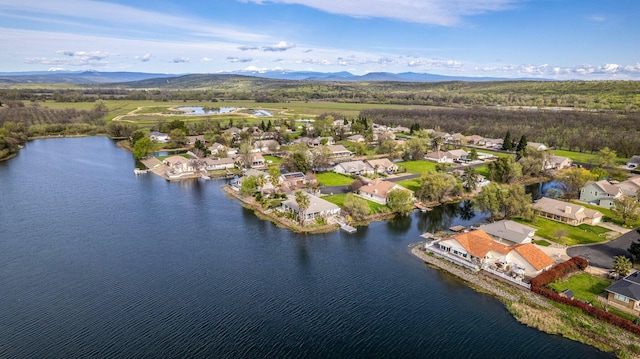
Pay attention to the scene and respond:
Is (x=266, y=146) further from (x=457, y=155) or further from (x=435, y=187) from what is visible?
(x=435, y=187)

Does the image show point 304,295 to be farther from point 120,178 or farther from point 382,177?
point 120,178

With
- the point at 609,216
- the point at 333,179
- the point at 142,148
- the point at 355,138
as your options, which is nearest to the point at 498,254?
the point at 609,216

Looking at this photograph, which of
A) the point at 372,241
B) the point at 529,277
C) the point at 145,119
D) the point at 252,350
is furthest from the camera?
the point at 145,119

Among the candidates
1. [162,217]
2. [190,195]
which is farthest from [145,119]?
[162,217]

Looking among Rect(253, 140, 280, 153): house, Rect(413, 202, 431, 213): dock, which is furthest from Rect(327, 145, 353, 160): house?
Rect(413, 202, 431, 213): dock

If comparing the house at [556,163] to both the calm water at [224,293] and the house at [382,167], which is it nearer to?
the house at [382,167]

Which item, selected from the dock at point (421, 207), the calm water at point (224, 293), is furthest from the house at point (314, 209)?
the dock at point (421, 207)
